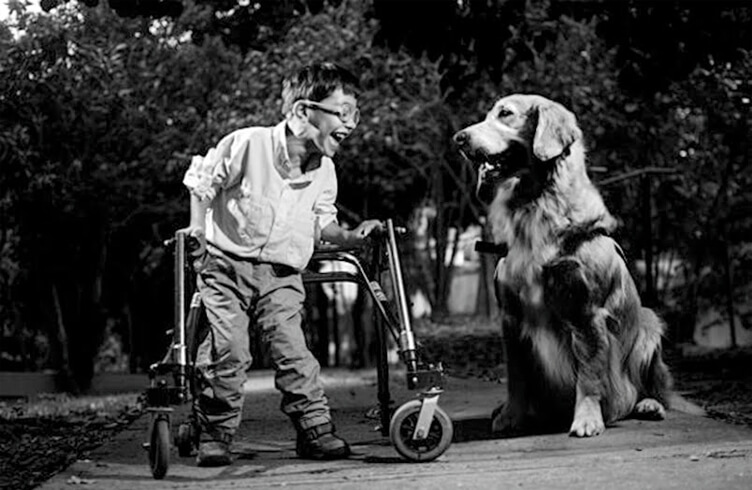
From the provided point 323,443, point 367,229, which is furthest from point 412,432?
point 367,229

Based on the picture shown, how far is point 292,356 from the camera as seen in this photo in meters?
5.24

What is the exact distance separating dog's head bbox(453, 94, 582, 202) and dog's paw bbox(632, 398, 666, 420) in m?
1.14

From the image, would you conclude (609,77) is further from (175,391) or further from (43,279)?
(175,391)

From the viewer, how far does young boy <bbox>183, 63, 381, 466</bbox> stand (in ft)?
17.0

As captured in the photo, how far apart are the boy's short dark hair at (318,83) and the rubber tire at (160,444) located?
1.36 metres

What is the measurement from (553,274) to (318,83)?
4.04 ft

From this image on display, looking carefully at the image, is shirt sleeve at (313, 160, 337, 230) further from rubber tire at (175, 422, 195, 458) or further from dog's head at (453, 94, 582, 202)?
rubber tire at (175, 422, 195, 458)

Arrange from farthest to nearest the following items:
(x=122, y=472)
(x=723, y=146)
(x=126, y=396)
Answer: (x=723, y=146) → (x=126, y=396) → (x=122, y=472)

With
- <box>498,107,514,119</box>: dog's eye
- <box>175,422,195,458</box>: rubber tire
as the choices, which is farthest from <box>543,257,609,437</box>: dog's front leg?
<box>175,422,195,458</box>: rubber tire

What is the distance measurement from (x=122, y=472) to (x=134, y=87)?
8.53 meters

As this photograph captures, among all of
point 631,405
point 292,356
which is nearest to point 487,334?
point 631,405

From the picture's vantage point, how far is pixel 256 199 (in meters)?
5.25

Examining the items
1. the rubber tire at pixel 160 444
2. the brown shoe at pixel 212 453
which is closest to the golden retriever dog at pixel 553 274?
the brown shoe at pixel 212 453

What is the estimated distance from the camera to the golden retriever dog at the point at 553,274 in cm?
571
